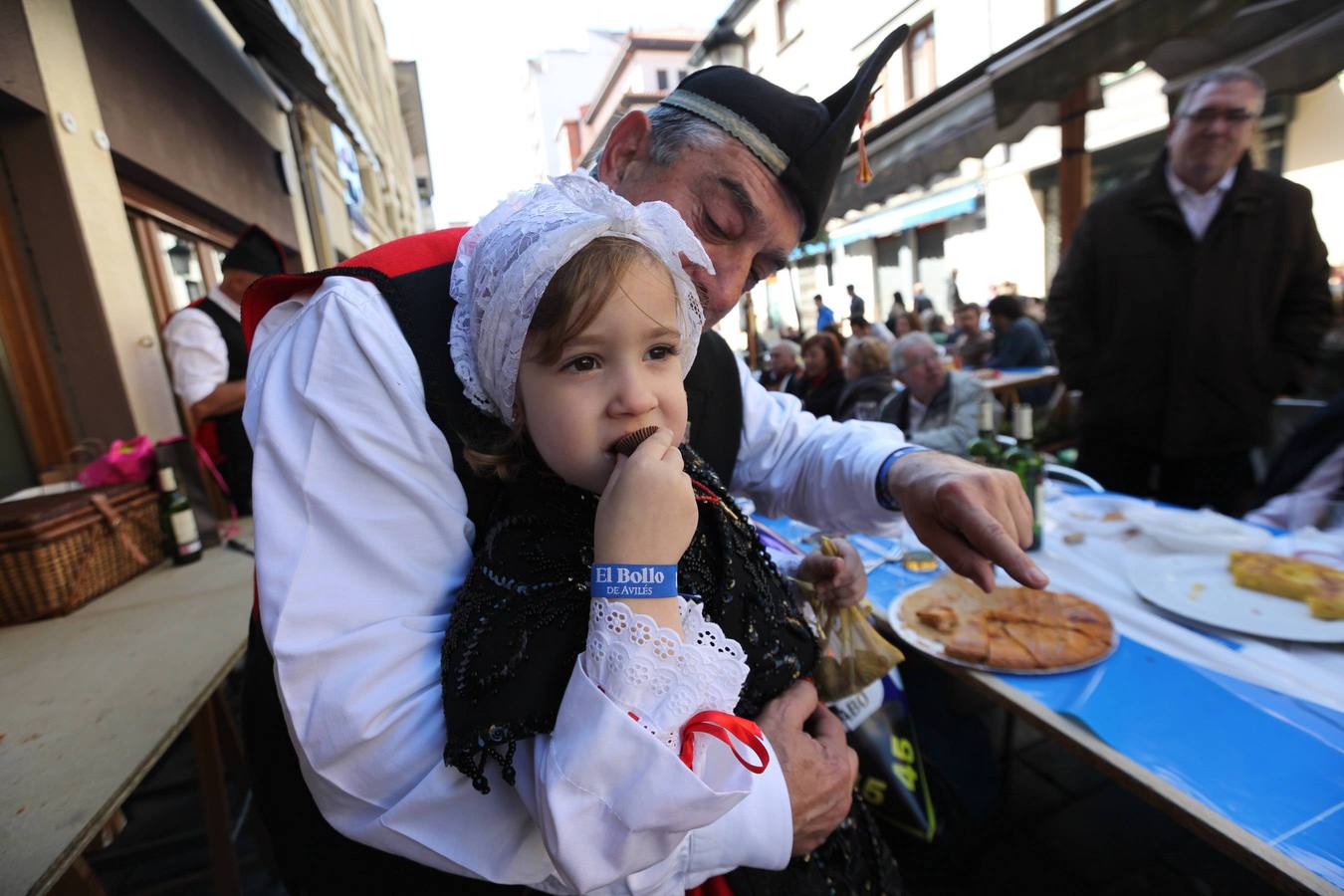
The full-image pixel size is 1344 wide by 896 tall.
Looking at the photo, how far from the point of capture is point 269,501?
771mm

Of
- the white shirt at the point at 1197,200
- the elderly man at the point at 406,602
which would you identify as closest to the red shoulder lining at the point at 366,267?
the elderly man at the point at 406,602

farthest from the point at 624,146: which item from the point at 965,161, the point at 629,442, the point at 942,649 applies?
the point at 965,161

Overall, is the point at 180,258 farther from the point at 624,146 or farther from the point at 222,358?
the point at 624,146

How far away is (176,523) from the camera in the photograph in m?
2.36

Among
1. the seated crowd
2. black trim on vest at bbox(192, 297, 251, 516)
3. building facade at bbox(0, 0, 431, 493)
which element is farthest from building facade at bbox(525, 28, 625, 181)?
black trim on vest at bbox(192, 297, 251, 516)

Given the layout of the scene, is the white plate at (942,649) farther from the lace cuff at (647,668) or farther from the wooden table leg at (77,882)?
the wooden table leg at (77,882)

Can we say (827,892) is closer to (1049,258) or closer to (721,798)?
(721,798)

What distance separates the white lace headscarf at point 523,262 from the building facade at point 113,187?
308cm

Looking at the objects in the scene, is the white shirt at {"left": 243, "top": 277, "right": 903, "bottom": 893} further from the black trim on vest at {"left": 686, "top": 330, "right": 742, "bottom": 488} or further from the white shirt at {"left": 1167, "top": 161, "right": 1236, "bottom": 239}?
the white shirt at {"left": 1167, "top": 161, "right": 1236, "bottom": 239}

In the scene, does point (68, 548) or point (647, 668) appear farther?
point (68, 548)

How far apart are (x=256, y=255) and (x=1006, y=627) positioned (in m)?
3.63

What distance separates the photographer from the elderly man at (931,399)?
3.60m

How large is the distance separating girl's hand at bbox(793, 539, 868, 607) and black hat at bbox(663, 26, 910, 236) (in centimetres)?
78

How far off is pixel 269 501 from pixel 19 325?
3.19 metres
